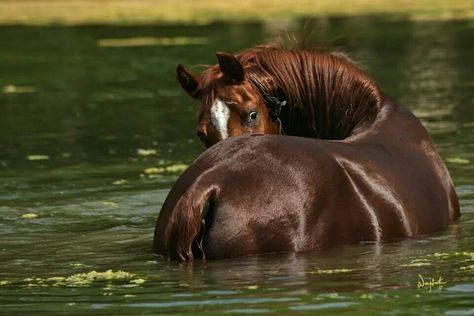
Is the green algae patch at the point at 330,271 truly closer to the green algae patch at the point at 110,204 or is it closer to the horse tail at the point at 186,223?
the horse tail at the point at 186,223

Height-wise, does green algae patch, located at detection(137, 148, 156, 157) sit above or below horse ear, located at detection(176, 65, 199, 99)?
below

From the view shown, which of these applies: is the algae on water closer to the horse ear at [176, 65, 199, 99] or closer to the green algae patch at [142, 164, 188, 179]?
the horse ear at [176, 65, 199, 99]

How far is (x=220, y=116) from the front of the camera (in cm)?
787

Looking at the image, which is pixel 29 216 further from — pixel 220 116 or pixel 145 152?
pixel 145 152

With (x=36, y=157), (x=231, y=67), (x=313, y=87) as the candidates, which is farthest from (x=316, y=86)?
(x=36, y=157)

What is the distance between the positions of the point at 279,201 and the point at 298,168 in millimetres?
231

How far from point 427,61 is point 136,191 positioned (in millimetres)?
11906

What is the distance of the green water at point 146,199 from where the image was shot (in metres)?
6.28

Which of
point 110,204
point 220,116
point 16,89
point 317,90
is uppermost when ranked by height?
point 16,89

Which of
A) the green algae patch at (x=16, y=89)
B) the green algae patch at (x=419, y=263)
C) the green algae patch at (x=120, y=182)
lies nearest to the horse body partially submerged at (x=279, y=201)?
the green algae patch at (x=419, y=263)

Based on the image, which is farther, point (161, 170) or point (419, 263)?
point (161, 170)

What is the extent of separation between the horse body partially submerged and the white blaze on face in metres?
0.62

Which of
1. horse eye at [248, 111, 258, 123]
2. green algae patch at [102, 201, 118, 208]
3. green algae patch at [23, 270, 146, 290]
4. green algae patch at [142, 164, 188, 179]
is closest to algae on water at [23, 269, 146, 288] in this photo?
green algae patch at [23, 270, 146, 290]

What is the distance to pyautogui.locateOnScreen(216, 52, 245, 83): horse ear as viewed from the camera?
306 inches
